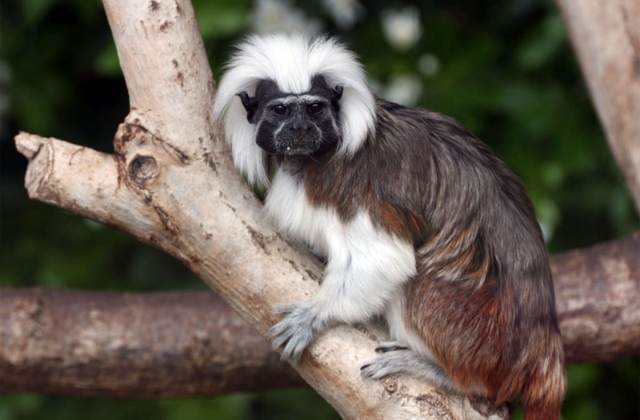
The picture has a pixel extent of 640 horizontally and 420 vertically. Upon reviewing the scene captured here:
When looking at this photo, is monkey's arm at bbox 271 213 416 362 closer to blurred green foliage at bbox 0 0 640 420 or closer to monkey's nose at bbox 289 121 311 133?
monkey's nose at bbox 289 121 311 133

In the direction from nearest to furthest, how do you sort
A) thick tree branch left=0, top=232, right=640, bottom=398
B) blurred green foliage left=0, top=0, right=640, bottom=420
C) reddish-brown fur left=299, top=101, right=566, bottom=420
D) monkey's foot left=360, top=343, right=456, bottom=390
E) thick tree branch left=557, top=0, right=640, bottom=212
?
1. monkey's foot left=360, top=343, right=456, bottom=390
2. reddish-brown fur left=299, top=101, right=566, bottom=420
3. thick tree branch left=557, top=0, right=640, bottom=212
4. thick tree branch left=0, top=232, right=640, bottom=398
5. blurred green foliage left=0, top=0, right=640, bottom=420

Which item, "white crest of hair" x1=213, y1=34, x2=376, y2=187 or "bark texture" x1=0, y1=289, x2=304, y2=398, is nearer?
"white crest of hair" x1=213, y1=34, x2=376, y2=187

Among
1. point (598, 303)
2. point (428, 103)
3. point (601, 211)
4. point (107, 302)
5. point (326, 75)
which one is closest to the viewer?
point (326, 75)

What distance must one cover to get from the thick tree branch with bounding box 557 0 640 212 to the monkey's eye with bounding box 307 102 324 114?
1.07 m

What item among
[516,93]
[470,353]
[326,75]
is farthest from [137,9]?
[516,93]

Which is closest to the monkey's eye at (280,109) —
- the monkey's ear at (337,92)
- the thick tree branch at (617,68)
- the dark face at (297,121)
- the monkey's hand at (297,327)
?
the dark face at (297,121)

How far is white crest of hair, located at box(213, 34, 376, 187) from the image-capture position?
207cm

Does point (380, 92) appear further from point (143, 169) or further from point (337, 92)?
point (143, 169)

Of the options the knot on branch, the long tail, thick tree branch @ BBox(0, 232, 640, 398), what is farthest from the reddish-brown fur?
thick tree branch @ BBox(0, 232, 640, 398)

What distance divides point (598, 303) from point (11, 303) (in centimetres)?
213

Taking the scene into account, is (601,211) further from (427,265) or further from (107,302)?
(107,302)

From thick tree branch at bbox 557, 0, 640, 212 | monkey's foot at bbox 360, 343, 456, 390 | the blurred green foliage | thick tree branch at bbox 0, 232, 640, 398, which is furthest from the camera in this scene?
the blurred green foliage

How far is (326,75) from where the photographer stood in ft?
6.97

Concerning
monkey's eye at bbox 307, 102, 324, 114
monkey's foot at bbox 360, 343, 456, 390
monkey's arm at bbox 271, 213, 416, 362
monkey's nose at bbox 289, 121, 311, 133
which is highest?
monkey's eye at bbox 307, 102, 324, 114
